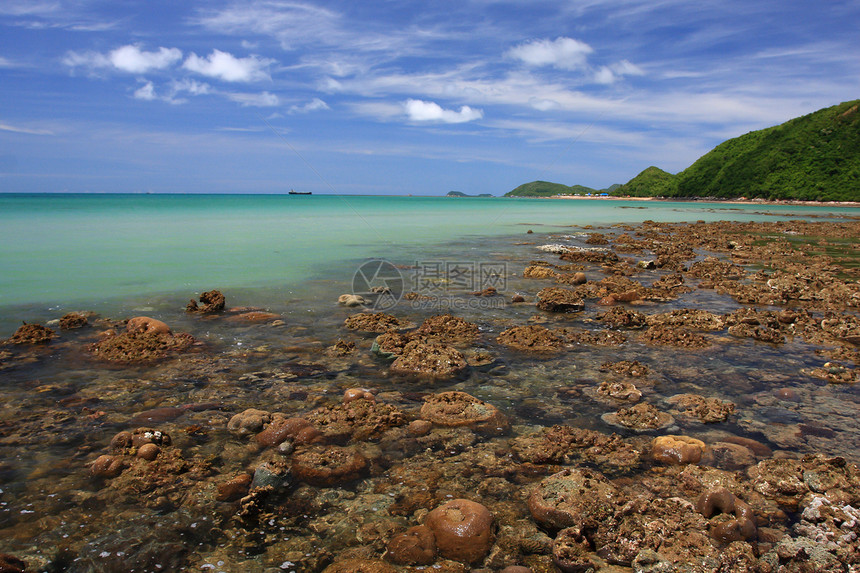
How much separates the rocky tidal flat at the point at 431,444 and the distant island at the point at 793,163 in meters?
110

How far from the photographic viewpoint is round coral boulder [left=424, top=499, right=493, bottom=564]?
375 cm

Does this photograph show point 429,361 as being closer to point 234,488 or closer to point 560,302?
point 234,488

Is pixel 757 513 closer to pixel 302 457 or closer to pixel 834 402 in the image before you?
pixel 834 402

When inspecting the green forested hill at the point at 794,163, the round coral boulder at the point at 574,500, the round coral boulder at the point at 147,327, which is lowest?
the round coral boulder at the point at 574,500

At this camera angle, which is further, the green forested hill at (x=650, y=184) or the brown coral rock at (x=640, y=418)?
the green forested hill at (x=650, y=184)

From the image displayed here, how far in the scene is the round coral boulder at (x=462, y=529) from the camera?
3.75m

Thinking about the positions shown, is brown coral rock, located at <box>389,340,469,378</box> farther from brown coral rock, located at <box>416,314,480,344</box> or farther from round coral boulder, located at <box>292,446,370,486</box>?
round coral boulder, located at <box>292,446,370,486</box>

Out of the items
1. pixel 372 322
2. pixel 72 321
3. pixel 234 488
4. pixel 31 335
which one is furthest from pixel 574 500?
pixel 72 321

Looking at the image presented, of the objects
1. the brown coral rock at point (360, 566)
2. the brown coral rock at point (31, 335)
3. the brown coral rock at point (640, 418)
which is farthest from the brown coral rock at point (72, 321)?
the brown coral rock at point (640, 418)

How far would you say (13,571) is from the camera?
11.0 ft

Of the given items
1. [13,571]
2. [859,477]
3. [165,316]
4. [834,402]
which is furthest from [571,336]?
[165,316]

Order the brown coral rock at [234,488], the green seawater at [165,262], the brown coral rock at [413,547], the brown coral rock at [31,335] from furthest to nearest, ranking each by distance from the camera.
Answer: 1. the green seawater at [165,262]
2. the brown coral rock at [31,335]
3. the brown coral rock at [234,488]
4. the brown coral rock at [413,547]

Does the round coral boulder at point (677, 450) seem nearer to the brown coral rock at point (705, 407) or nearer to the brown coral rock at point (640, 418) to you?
the brown coral rock at point (640, 418)

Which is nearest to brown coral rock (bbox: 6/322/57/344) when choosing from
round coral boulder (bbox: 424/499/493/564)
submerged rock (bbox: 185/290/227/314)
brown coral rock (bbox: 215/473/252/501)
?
submerged rock (bbox: 185/290/227/314)
